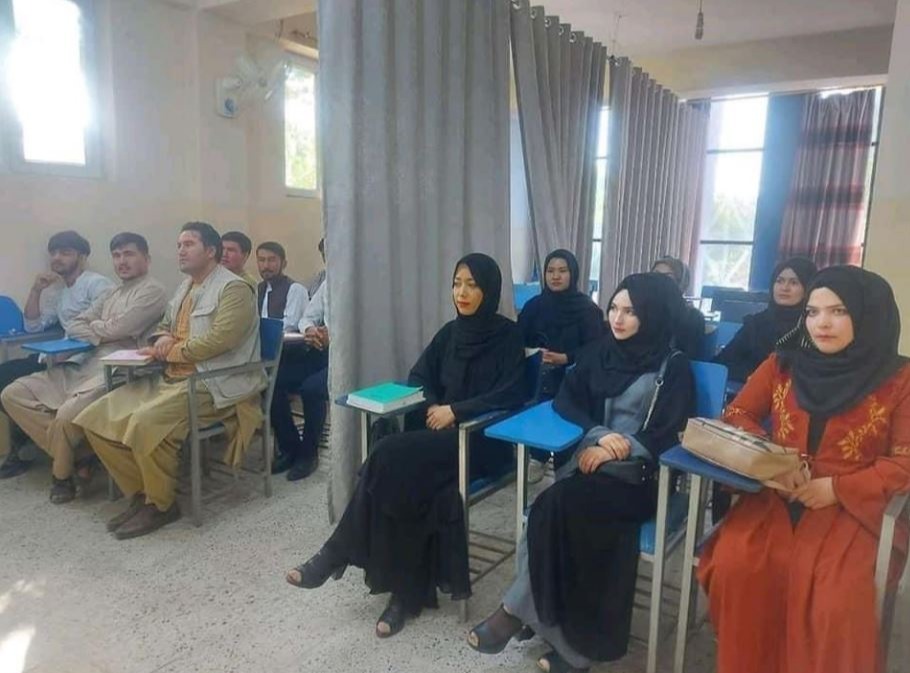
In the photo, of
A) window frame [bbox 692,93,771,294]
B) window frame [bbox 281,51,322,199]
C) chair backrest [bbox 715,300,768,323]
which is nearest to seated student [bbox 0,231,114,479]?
window frame [bbox 281,51,322,199]

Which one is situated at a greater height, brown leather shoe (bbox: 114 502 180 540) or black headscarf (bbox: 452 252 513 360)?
black headscarf (bbox: 452 252 513 360)

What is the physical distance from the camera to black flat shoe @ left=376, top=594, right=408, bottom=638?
205cm

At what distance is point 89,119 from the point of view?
12.9 feet

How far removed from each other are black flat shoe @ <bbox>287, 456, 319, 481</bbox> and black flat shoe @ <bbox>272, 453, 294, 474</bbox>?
0.20 feet

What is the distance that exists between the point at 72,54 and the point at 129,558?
301 centimetres

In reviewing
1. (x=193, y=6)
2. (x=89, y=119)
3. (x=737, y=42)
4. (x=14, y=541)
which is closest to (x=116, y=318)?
(x=14, y=541)

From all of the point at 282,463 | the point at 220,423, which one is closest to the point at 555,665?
the point at 220,423

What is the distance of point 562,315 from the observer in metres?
3.48

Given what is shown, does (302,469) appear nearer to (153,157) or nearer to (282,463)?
(282,463)

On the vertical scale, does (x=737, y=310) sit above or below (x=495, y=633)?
above

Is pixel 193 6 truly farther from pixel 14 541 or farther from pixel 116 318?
pixel 14 541

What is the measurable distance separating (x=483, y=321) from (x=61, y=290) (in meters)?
2.72

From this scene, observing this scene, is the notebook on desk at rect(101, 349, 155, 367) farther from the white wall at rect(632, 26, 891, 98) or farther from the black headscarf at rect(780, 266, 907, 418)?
the white wall at rect(632, 26, 891, 98)

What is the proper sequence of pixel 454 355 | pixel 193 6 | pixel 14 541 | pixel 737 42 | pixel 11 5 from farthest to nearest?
pixel 737 42 → pixel 193 6 → pixel 11 5 → pixel 14 541 → pixel 454 355
